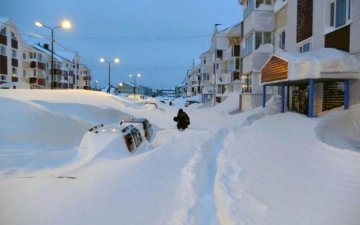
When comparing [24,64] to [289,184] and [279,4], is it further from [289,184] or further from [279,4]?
[289,184]

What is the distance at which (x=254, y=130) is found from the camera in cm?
1286

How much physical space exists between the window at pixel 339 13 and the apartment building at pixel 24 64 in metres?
20.5

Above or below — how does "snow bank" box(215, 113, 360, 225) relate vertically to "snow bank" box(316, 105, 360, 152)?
below

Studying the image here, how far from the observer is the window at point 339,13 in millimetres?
Answer: 12430

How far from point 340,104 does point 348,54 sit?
2183 mm

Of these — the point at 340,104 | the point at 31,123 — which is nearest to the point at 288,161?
the point at 340,104

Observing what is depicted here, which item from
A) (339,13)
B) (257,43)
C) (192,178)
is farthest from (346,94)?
(257,43)

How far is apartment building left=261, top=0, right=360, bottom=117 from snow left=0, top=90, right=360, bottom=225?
5.03ft

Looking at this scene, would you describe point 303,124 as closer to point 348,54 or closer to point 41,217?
point 348,54

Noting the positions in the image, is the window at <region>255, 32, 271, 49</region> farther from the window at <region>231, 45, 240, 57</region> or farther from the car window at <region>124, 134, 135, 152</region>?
the car window at <region>124, 134, 135, 152</region>

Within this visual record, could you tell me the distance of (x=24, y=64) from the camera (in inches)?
1918

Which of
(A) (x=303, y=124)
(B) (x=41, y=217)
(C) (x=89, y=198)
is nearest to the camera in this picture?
(B) (x=41, y=217)

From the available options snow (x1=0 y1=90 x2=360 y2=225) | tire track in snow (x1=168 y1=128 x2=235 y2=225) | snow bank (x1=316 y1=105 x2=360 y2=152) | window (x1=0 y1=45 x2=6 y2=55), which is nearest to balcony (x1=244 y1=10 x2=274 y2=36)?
snow (x1=0 y1=90 x2=360 y2=225)

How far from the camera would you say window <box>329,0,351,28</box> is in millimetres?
12430
